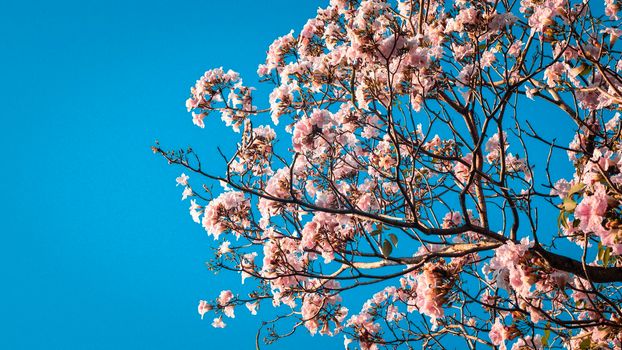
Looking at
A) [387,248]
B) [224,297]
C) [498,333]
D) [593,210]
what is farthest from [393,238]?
[224,297]

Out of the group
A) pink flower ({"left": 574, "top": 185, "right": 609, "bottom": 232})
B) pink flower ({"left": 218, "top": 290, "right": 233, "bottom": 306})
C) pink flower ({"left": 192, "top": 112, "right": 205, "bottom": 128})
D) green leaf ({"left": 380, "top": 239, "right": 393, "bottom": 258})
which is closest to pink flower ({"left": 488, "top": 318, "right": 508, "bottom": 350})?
green leaf ({"left": 380, "top": 239, "right": 393, "bottom": 258})

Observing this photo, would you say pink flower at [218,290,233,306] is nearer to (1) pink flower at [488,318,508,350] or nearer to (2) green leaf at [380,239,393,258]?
(2) green leaf at [380,239,393,258]

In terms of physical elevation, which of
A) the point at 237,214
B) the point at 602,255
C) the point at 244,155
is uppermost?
the point at 244,155

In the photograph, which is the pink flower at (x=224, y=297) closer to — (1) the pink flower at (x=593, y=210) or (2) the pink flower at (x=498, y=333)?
(2) the pink flower at (x=498, y=333)

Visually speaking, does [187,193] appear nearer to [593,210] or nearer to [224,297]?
[224,297]

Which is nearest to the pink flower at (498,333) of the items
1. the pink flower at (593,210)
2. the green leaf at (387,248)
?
the green leaf at (387,248)

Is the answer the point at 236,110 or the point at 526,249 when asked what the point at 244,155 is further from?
the point at 526,249

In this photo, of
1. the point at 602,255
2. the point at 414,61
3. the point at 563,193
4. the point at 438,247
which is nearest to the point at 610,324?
the point at 602,255

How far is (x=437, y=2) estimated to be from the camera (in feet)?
17.5

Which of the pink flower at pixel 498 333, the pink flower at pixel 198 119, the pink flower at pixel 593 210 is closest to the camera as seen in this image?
the pink flower at pixel 593 210

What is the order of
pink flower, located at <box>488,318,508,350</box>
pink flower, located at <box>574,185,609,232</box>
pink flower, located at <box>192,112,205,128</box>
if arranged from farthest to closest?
pink flower, located at <box>192,112,205,128</box> < pink flower, located at <box>488,318,508,350</box> < pink flower, located at <box>574,185,609,232</box>

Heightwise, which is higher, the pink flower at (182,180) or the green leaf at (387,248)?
the pink flower at (182,180)

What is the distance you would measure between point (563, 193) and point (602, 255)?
4.13ft

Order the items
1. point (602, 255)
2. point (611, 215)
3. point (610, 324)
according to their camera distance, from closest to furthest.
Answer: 1. point (611, 215)
2. point (602, 255)
3. point (610, 324)
